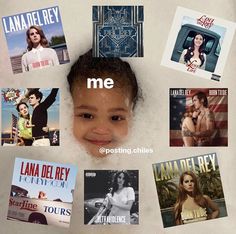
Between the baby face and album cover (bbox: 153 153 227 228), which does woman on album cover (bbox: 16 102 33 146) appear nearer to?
the baby face

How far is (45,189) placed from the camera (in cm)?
180

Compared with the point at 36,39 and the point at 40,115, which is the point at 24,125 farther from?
the point at 36,39

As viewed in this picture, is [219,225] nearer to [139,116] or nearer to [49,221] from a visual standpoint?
[139,116]

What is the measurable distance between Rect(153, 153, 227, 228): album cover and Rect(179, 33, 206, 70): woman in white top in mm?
320

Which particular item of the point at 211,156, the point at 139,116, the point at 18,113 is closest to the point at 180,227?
the point at 211,156

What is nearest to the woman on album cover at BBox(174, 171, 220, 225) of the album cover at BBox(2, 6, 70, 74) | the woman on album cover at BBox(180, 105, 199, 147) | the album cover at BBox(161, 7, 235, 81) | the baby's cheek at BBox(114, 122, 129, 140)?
the woman on album cover at BBox(180, 105, 199, 147)

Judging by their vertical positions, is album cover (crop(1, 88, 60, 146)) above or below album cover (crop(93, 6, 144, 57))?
below

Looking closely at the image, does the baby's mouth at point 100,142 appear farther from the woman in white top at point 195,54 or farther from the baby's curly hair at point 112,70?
the woman in white top at point 195,54

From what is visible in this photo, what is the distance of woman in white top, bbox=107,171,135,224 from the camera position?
5.88 ft

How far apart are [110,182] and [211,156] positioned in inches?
14.3

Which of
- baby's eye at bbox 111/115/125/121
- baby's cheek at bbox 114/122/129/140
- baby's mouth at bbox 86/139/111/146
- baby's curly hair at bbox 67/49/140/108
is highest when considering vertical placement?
baby's curly hair at bbox 67/49/140/108

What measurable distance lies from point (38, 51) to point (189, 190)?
0.72 metres

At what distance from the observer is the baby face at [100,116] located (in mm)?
1776

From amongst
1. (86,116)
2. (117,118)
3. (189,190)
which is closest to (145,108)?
(117,118)
